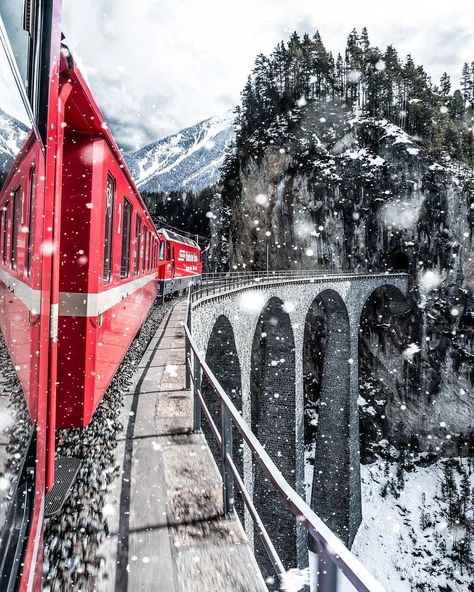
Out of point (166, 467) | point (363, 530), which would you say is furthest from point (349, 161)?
point (166, 467)

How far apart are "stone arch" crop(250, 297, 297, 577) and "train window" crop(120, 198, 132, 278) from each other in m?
12.0

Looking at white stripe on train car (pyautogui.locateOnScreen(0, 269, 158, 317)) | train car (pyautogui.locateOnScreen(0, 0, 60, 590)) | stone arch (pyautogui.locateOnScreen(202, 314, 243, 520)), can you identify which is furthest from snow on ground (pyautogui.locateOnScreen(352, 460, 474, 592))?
train car (pyautogui.locateOnScreen(0, 0, 60, 590))

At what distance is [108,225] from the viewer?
151 inches

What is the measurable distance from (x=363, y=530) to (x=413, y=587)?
353 centimetres

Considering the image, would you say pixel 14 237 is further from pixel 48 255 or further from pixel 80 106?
pixel 80 106

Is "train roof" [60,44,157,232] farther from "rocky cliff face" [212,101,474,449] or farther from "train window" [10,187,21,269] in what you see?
"rocky cliff face" [212,101,474,449]

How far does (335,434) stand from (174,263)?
13.3m

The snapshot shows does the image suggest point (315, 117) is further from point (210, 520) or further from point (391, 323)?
point (210, 520)

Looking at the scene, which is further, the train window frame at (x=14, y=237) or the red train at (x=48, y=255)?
the train window frame at (x=14, y=237)

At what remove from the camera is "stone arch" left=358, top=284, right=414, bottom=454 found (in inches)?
1241

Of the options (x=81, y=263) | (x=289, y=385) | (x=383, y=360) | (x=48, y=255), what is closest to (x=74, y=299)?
(x=81, y=263)

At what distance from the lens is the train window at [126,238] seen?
4832mm

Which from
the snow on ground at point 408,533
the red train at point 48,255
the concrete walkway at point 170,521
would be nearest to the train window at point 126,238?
the red train at point 48,255

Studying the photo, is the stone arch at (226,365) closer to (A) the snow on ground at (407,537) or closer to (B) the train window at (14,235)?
(B) the train window at (14,235)
